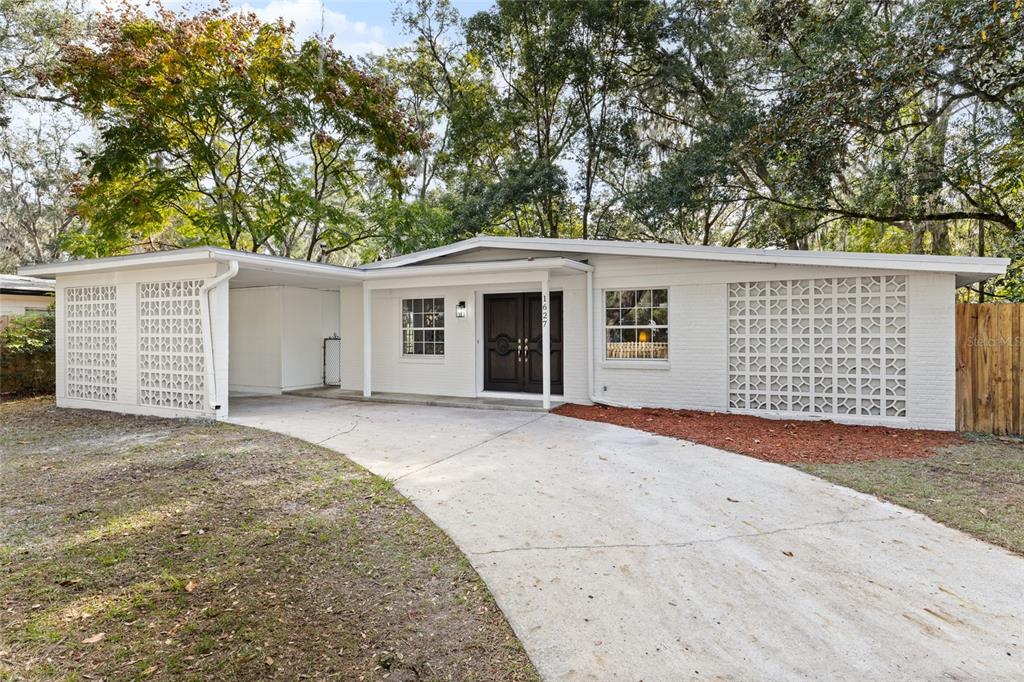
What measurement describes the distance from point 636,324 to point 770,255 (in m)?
2.37

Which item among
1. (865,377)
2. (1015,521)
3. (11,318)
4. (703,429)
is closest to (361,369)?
(703,429)

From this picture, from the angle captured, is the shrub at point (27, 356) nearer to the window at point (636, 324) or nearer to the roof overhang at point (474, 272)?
the roof overhang at point (474, 272)

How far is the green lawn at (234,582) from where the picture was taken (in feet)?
7.64

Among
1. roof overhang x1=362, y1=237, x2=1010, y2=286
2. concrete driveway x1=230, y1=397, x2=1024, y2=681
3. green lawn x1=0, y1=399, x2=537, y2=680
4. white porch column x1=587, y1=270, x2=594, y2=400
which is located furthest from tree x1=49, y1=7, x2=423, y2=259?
concrete driveway x1=230, y1=397, x2=1024, y2=681

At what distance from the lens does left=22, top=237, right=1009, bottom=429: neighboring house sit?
733 centimetres

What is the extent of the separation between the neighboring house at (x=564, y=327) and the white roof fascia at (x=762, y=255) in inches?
0.9

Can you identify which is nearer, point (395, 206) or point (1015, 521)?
point (1015, 521)

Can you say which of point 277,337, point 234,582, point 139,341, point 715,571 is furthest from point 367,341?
point 715,571

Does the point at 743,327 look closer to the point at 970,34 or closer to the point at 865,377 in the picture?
the point at 865,377

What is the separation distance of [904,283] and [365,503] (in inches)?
289

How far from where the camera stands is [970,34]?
307 inches

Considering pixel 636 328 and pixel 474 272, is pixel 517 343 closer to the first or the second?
pixel 474 272

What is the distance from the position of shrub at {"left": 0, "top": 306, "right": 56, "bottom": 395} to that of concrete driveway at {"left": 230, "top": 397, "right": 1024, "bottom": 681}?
424 inches

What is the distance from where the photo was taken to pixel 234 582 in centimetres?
300
